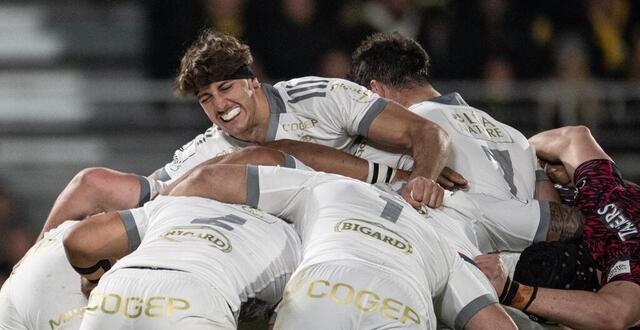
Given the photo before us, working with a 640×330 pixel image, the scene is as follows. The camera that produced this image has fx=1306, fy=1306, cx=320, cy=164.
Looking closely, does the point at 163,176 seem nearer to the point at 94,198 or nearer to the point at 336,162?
the point at 94,198

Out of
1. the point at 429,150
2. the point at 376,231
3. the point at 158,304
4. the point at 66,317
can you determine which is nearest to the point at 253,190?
the point at 376,231

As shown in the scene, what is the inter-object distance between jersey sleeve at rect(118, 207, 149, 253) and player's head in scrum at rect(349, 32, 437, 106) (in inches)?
60.8

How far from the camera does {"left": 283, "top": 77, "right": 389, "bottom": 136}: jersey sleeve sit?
4.50m

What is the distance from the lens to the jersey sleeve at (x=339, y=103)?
450 centimetres

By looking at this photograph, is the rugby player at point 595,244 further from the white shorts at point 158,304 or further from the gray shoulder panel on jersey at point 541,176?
the white shorts at point 158,304

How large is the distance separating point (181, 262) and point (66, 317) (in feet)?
2.31

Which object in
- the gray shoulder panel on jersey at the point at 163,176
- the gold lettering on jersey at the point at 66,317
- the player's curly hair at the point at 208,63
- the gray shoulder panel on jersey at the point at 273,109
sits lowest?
the gold lettering on jersey at the point at 66,317

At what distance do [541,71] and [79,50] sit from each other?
2.62m

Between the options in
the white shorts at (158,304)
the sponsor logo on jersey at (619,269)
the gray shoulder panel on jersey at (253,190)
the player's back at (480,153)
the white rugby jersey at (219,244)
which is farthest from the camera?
the player's back at (480,153)

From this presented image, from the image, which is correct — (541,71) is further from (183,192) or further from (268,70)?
(183,192)

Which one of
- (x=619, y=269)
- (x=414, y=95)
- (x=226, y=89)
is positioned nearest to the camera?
Result: (x=619, y=269)

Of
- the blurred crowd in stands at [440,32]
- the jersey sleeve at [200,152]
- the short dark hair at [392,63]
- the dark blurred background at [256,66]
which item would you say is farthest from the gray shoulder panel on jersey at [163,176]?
the blurred crowd in stands at [440,32]

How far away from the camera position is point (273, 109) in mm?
4582

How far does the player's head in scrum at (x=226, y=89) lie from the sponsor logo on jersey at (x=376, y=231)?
111 centimetres
